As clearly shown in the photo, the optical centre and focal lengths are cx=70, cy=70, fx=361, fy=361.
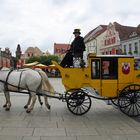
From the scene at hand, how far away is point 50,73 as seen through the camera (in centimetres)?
5928

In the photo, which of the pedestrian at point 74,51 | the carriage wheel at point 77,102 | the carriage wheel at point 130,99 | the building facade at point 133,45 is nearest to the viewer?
the carriage wheel at point 130,99

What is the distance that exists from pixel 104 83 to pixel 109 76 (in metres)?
0.27

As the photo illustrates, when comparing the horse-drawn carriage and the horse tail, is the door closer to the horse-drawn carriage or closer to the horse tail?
the horse-drawn carriage

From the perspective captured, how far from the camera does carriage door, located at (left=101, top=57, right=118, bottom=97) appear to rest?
1115 centimetres

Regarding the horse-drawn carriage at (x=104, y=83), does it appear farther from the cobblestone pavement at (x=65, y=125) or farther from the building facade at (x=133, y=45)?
the building facade at (x=133, y=45)

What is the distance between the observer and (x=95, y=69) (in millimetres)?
11227

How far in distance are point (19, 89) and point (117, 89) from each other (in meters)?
3.19

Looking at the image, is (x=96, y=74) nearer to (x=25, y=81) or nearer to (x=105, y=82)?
(x=105, y=82)

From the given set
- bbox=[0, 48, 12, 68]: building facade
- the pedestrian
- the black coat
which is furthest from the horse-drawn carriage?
bbox=[0, 48, 12, 68]: building facade

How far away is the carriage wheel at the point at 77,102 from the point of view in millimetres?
11070

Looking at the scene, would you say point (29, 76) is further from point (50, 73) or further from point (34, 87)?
point (50, 73)

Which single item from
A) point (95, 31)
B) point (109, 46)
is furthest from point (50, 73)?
point (95, 31)

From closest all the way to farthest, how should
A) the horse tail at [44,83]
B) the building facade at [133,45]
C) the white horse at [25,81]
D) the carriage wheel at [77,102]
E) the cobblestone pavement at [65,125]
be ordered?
the cobblestone pavement at [65,125] < the carriage wheel at [77,102] < the white horse at [25,81] < the horse tail at [44,83] < the building facade at [133,45]

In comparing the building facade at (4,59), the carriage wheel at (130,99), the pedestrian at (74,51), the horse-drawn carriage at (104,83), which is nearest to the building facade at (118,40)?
the building facade at (4,59)
